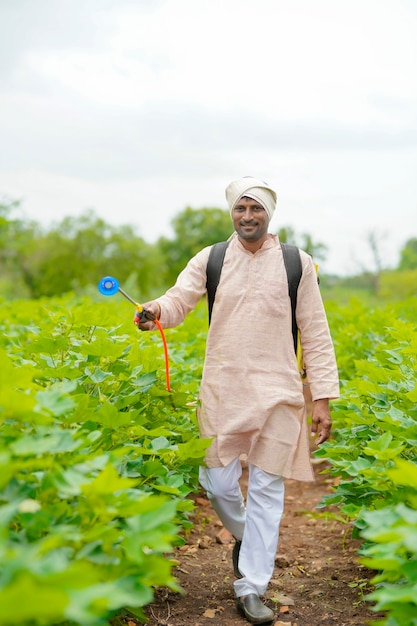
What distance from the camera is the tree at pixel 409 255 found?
53.2 metres

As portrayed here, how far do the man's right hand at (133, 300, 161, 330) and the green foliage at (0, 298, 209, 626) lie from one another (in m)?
0.14

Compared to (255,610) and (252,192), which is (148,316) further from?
(255,610)

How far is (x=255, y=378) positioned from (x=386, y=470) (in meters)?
1.18

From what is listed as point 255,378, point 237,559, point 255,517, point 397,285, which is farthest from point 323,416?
point 397,285

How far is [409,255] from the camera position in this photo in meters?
54.3

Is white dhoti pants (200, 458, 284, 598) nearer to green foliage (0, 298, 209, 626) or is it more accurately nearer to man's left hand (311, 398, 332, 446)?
green foliage (0, 298, 209, 626)

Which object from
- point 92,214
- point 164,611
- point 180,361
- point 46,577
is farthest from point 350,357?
point 92,214

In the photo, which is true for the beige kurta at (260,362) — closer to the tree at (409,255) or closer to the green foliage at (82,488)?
the green foliage at (82,488)

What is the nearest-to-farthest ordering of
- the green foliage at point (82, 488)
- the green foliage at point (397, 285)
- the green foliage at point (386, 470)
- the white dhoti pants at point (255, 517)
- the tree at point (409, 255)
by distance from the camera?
the green foliage at point (82, 488)
the green foliage at point (386, 470)
the white dhoti pants at point (255, 517)
the green foliage at point (397, 285)
the tree at point (409, 255)

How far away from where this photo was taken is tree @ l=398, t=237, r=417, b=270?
175 feet

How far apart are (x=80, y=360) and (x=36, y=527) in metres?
1.47

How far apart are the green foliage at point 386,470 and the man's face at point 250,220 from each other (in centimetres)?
88

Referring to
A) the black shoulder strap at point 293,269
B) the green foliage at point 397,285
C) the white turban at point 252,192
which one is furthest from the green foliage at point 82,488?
the green foliage at point 397,285

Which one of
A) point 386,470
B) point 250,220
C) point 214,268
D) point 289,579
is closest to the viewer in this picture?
point 386,470
